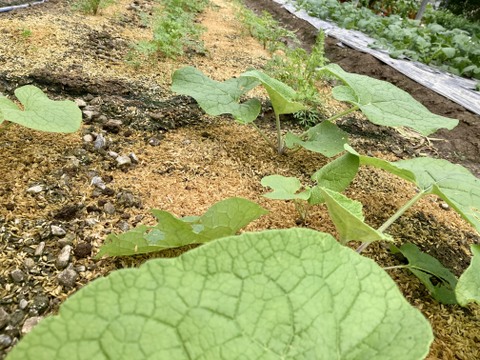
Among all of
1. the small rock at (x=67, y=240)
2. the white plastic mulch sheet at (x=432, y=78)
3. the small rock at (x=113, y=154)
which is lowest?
the white plastic mulch sheet at (x=432, y=78)

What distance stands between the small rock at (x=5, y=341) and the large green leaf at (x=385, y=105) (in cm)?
165

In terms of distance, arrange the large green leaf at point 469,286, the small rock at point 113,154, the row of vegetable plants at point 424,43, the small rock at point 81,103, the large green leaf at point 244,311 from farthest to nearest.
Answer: the row of vegetable plants at point 424,43 < the small rock at point 81,103 < the small rock at point 113,154 < the large green leaf at point 469,286 < the large green leaf at point 244,311

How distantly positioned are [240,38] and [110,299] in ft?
15.1

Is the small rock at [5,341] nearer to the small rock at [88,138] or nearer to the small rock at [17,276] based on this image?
the small rock at [17,276]

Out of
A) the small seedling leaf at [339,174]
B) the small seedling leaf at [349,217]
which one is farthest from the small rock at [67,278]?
the small seedling leaf at [339,174]

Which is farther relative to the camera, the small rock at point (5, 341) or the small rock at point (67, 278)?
the small rock at point (67, 278)

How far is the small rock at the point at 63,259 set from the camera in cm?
139

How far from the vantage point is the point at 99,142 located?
2.06m

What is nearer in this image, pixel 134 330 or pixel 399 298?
pixel 134 330

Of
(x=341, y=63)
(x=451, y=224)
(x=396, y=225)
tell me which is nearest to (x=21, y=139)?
(x=396, y=225)

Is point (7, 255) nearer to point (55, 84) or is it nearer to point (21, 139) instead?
point (21, 139)

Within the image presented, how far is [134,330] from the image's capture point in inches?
26.3

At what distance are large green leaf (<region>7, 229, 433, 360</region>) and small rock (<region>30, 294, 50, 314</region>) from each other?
697mm

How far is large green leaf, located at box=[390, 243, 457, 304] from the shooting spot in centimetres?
153
